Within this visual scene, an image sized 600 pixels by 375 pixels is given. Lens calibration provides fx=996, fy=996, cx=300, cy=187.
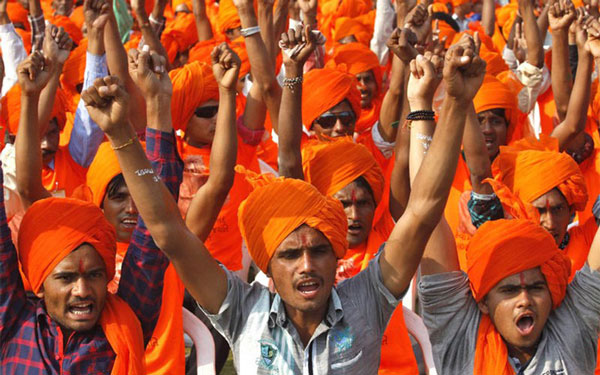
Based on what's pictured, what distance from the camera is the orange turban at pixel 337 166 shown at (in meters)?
5.05

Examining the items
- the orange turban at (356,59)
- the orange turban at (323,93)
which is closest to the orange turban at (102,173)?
the orange turban at (323,93)

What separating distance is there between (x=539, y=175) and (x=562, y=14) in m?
1.53

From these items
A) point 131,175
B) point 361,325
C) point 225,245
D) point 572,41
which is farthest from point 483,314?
point 572,41

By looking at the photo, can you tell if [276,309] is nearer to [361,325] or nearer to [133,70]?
[361,325]

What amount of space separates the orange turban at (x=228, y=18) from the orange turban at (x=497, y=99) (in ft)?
11.8

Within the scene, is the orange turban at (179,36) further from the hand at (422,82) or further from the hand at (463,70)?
the hand at (463,70)

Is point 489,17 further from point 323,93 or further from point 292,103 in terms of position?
point 292,103

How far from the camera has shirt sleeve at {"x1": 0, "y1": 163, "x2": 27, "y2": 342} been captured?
396 centimetres

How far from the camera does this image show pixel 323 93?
6191mm

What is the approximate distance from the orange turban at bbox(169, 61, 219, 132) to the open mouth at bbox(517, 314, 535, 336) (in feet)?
8.15

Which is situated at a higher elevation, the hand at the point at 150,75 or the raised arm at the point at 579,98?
the hand at the point at 150,75

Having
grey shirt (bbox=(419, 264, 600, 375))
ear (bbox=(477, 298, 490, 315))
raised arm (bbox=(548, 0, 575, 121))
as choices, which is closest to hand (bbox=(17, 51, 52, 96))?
grey shirt (bbox=(419, 264, 600, 375))

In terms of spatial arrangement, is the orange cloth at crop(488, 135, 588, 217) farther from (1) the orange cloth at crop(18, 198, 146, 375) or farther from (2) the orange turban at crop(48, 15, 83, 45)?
(2) the orange turban at crop(48, 15, 83, 45)

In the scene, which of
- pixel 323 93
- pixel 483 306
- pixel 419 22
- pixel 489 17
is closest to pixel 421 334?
pixel 483 306
